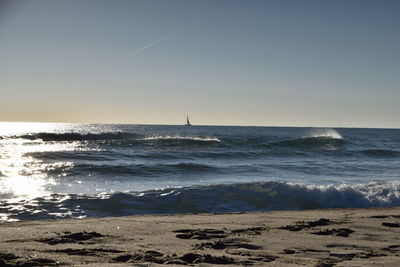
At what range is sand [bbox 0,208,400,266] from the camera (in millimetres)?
3619

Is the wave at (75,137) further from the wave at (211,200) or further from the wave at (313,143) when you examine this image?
the wave at (211,200)

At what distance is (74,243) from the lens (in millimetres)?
4398

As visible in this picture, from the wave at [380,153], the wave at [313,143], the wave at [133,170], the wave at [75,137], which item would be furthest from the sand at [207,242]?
the wave at [75,137]

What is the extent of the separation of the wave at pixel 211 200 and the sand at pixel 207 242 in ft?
6.61

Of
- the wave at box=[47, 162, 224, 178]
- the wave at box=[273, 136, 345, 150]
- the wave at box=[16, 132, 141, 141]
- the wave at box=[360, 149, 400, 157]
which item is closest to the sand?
the wave at box=[47, 162, 224, 178]

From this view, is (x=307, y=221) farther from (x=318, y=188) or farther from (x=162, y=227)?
(x=318, y=188)

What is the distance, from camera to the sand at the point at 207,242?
3.62m

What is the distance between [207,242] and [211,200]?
16.2 ft

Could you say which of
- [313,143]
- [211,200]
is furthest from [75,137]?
[211,200]

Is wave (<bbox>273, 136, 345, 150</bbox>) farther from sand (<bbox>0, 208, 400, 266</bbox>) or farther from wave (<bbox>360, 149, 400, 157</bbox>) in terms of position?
sand (<bbox>0, 208, 400, 266</bbox>)

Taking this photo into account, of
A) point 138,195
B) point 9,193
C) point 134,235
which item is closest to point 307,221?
point 134,235

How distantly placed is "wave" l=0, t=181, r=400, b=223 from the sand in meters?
2.02

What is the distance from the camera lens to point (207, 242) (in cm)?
455

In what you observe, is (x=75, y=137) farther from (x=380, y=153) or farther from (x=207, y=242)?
(x=207, y=242)
